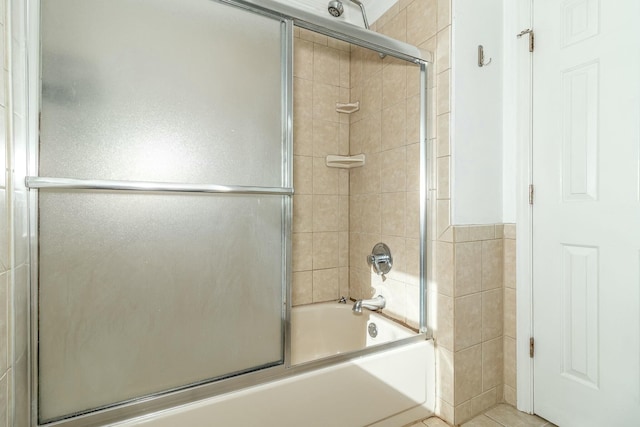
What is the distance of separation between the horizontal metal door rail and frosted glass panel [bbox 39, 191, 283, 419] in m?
0.03

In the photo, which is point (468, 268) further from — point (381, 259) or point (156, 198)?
point (156, 198)

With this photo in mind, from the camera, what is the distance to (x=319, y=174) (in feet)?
7.34

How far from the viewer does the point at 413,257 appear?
1.74 meters

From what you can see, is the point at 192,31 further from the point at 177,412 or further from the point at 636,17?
the point at 636,17

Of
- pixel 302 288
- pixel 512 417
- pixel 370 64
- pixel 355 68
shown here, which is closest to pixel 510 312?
pixel 512 417

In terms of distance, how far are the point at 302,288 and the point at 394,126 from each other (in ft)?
3.99

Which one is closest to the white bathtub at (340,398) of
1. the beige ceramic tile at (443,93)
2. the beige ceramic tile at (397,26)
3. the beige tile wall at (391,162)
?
the beige tile wall at (391,162)

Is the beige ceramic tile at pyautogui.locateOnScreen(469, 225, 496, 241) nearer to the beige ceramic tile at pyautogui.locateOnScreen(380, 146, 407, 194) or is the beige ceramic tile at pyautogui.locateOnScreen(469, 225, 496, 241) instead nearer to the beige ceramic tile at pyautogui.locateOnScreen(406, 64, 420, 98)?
the beige ceramic tile at pyautogui.locateOnScreen(380, 146, 407, 194)

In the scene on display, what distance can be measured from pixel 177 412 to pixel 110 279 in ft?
1.60

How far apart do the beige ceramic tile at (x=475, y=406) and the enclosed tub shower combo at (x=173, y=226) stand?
140 mm

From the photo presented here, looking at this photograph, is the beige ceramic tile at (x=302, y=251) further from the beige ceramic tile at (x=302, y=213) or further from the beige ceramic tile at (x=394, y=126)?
the beige ceramic tile at (x=394, y=126)

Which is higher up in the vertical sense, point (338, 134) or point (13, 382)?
point (338, 134)

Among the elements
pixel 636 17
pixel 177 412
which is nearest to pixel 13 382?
pixel 177 412

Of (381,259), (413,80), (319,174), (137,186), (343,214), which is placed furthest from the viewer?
(343,214)
